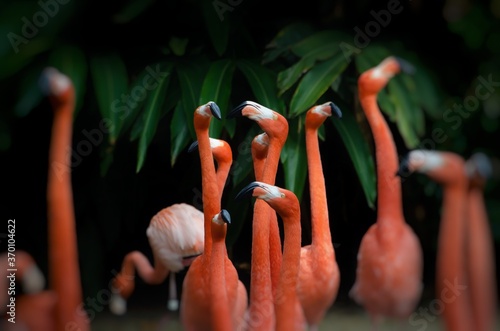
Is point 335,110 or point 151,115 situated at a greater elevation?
point 151,115

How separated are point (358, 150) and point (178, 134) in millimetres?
572

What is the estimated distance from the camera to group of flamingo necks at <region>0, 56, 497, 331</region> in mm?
2613

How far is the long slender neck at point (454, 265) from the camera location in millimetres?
2602

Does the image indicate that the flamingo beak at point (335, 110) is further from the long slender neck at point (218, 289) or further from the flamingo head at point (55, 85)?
the flamingo head at point (55, 85)

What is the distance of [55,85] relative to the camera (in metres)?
2.65

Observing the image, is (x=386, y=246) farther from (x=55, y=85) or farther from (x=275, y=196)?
(x=55, y=85)

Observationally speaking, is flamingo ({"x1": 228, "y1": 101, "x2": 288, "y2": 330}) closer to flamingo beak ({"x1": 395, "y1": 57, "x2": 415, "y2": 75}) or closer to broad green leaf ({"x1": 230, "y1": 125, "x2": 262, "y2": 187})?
broad green leaf ({"x1": 230, "y1": 125, "x2": 262, "y2": 187})

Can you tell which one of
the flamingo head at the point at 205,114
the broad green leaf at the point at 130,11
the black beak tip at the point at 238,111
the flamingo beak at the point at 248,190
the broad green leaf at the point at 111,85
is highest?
the broad green leaf at the point at 130,11

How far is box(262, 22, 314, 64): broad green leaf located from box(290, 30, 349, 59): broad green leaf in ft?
0.06

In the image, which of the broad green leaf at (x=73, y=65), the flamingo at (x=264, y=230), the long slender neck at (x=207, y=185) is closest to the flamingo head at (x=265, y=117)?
the flamingo at (x=264, y=230)

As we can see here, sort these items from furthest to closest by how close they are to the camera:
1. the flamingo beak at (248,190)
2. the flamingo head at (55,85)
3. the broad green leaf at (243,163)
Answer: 1. the broad green leaf at (243,163)
2. the flamingo head at (55,85)
3. the flamingo beak at (248,190)

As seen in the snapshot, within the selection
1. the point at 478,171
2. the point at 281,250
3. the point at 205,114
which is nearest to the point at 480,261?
the point at 478,171

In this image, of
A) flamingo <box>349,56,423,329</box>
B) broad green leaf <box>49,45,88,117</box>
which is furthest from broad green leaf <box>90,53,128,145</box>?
flamingo <box>349,56,423,329</box>

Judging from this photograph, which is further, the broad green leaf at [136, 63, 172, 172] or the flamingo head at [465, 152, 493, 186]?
the broad green leaf at [136, 63, 172, 172]
